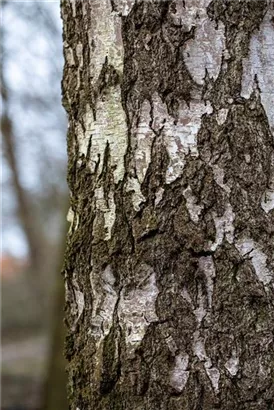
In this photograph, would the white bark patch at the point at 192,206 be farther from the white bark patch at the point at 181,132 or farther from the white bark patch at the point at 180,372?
the white bark patch at the point at 180,372

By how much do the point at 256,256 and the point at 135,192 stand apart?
0.25m

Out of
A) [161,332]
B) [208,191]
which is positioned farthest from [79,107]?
[161,332]

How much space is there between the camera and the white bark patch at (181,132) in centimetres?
125

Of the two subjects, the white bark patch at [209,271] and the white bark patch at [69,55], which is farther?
the white bark patch at [69,55]

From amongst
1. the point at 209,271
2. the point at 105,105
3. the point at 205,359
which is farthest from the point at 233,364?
the point at 105,105

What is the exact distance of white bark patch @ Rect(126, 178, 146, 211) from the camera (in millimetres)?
1269

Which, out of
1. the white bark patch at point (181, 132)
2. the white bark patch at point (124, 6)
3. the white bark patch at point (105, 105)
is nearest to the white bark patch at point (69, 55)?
the white bark patch at point (105, 105)

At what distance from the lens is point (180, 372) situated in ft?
4.05

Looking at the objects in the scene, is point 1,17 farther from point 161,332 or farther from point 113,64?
point 161,332

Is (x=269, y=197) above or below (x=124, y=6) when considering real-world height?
below

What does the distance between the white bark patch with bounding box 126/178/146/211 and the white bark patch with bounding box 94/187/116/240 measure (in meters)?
0.04

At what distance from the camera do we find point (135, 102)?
1284 mm

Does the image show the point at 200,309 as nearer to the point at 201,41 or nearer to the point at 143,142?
the point at 143,142

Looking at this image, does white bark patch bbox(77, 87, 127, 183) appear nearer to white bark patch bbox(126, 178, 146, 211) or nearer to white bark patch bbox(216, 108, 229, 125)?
white bark patch bbox(126, 178, 146, 211)
